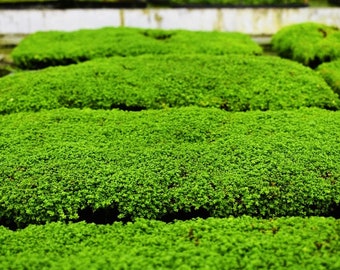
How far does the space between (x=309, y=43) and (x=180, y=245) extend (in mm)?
5723

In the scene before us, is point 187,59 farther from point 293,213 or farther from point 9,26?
point 9,26

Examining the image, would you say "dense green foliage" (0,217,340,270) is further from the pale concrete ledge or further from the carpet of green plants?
the pale concrete ledge

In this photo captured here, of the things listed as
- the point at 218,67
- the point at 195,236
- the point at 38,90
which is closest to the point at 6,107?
the point at 38,90

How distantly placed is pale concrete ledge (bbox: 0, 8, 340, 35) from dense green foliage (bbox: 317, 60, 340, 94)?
2805 millimetres

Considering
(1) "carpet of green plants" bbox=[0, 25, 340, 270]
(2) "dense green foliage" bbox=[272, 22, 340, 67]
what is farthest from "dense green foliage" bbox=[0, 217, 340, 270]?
(2) "dense green foliage" bbox=[272, 22, 340, 67]

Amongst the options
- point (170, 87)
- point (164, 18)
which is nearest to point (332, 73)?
point (170, 87)

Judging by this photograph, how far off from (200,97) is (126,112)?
1.09 meters

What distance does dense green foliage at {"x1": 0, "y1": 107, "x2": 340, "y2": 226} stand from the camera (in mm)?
4605

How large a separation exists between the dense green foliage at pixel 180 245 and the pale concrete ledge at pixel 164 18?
6.61 meters

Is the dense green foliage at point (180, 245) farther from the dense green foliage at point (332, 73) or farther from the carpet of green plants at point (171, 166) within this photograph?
the dense green foliage at point (332, 73)

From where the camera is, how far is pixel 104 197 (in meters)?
4.64

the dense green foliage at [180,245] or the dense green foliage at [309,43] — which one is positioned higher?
the dense green foliage at [309,43]

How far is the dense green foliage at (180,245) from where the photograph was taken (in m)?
3.80

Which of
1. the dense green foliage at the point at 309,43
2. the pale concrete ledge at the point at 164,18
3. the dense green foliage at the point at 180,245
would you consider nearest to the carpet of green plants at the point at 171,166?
the dense green foliage at the point at 180,245
